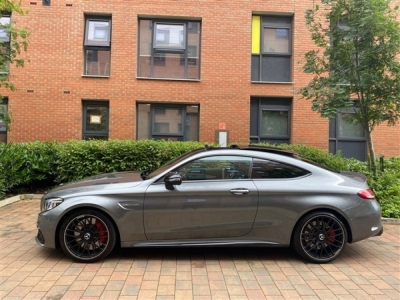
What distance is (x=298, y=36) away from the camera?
10.3m

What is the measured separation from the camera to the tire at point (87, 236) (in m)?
4.16

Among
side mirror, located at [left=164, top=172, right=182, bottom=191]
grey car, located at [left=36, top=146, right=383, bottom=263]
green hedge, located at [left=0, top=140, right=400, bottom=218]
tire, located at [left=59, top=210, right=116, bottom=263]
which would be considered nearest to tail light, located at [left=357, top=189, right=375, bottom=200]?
grey car, located at [left=36, top=146, right=383, bottom=263]

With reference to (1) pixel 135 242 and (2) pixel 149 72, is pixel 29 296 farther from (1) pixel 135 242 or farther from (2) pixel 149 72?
(2) pixel 149 72

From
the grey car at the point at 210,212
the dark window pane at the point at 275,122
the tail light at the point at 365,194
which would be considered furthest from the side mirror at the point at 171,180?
the dark window pane at the point at 275,122

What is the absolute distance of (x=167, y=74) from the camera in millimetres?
10328

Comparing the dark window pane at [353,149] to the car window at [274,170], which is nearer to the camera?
the car window at [274,170]

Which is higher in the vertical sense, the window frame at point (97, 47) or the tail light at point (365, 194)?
the window frame at point (97, 47)

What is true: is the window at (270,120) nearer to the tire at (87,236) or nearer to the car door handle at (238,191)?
the car door handle at (238,191)

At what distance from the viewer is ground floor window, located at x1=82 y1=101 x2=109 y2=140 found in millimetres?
10297

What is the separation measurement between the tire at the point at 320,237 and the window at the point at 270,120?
631 centimetres

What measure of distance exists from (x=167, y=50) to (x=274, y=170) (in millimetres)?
7027

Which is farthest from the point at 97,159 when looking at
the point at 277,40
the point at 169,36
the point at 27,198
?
the point at 277,40

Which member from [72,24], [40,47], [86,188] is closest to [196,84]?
[72,24]

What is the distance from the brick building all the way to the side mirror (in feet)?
19.3
